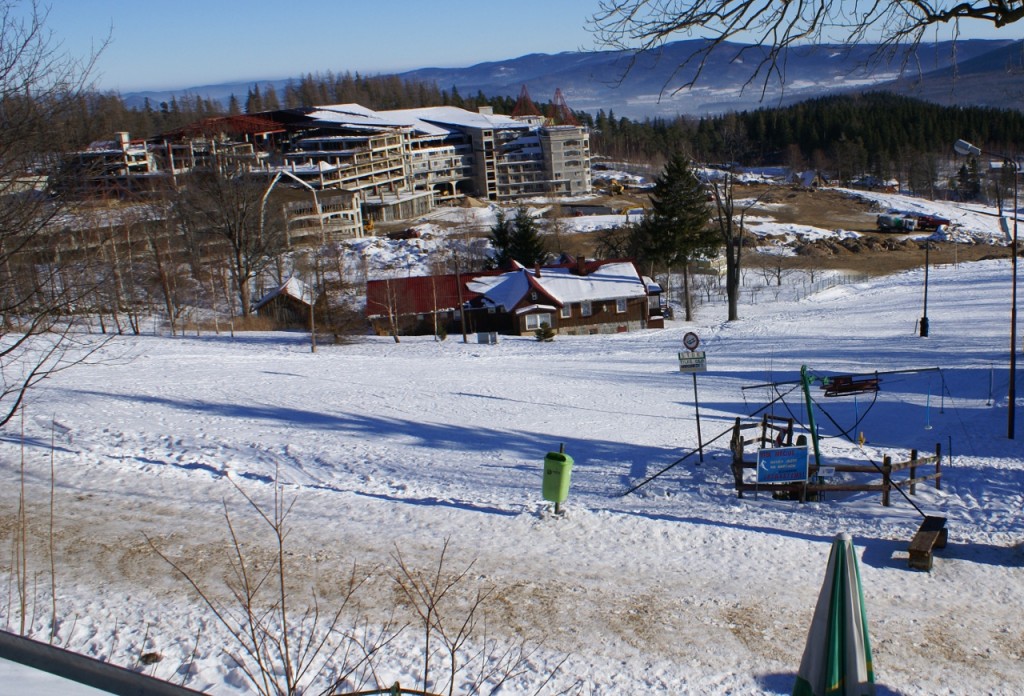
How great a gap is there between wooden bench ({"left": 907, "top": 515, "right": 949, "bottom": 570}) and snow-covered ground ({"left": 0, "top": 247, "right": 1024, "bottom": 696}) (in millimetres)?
137

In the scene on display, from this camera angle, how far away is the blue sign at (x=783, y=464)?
11.5m

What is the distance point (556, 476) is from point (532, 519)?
66 centimetres

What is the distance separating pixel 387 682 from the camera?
664 centimetres

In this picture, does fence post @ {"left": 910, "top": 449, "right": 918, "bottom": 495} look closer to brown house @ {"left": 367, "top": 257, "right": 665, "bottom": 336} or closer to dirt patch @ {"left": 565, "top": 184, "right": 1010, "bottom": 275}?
brown house @ {"left": 367, "top": 257, "right": 665, "bottom": 336}

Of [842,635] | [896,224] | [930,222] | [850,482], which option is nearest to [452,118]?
[896,224]

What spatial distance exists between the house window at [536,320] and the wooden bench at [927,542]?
31240 millimetres

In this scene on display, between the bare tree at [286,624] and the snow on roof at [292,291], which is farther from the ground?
the bare tree at [286,624]

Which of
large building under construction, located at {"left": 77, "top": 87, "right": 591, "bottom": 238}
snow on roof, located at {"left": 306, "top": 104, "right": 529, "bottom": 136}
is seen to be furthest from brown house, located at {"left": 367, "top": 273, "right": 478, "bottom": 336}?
snow on roof, located at {"left": 306, "top": 104, "right": 529, "bottom": 136}

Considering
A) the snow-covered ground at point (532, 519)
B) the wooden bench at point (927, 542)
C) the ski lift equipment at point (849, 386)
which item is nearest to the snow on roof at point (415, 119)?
the snow-covered ground at point (532, 519)

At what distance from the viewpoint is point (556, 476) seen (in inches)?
417

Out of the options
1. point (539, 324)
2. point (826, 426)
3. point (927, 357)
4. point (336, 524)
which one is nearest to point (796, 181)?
point (539, 324)

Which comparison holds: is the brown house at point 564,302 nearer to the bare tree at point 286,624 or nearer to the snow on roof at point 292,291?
the snow on roof at point 292,291

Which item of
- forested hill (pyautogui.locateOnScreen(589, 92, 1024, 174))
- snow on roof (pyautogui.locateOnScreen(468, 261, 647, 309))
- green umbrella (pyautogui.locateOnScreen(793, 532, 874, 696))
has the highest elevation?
forested hill (pyautogui.locateOnScreen(589, 92, 1024, 174))

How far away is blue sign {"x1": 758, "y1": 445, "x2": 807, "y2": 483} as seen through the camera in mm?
11508
